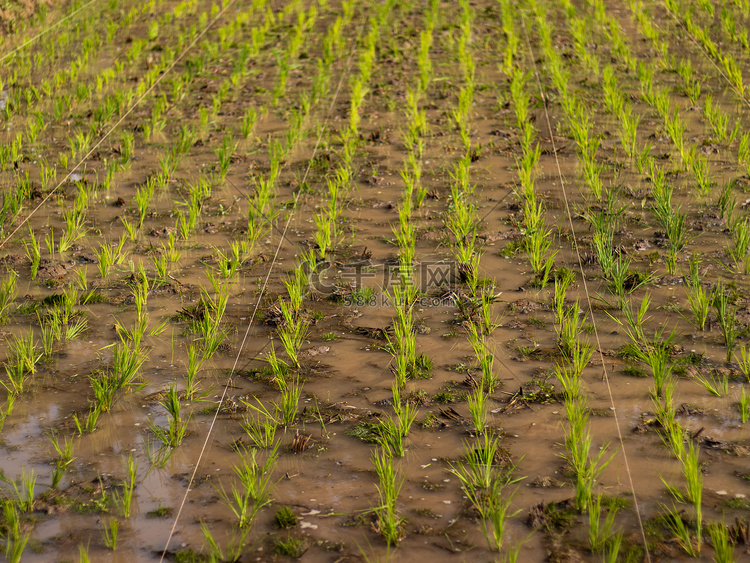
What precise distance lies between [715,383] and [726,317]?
1.57 feet

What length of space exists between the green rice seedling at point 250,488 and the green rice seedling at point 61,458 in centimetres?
48

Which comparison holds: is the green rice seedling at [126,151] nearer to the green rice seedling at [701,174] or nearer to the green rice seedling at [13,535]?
the green rice seedling at [13,535]

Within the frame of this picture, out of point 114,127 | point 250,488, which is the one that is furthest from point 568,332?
point 114,127

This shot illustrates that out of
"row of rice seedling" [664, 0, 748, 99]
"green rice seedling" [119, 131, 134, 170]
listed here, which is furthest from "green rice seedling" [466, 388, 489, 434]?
"row of rice seedling" [664, 0, 748, 99]

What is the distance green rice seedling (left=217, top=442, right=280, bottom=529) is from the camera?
2121mm

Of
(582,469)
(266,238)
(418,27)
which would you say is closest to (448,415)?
(582,469)

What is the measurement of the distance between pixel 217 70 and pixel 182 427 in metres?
4.89

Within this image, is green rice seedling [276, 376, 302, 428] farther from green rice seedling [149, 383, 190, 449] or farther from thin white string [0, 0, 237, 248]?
thin white string [0, 0, 237, 248]

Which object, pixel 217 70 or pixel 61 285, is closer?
pixel 61 285

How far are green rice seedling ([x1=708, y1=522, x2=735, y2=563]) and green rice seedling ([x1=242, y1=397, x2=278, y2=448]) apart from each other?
50.0 inches

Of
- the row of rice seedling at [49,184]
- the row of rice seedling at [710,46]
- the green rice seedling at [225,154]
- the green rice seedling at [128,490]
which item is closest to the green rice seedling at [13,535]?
the green rice seedling at [128,490]

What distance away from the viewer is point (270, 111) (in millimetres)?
5754

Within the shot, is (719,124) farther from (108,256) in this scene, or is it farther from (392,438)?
(108,256)

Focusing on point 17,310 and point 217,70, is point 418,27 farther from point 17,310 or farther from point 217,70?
point 17,310
